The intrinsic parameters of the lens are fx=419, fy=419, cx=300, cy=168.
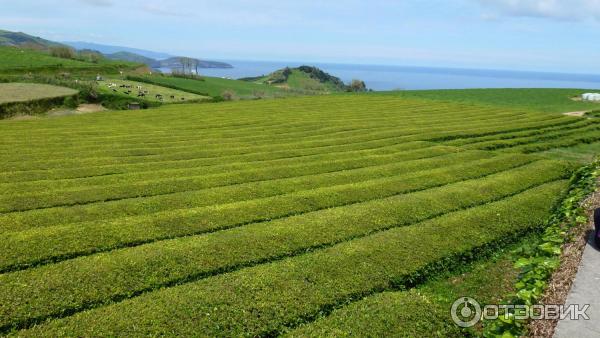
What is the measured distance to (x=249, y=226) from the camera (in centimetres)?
1816

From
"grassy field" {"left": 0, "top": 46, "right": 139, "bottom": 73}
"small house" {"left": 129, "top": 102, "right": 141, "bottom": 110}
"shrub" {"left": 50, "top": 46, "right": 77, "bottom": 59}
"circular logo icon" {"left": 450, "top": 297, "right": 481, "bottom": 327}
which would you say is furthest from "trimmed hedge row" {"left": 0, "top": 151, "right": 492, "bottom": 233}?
"shrub" {"left": 50, "top": 46, "right": 77, "bottom": 59}

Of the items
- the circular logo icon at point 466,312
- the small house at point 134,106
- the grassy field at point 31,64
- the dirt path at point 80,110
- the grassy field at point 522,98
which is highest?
the grassy field at point 31,64

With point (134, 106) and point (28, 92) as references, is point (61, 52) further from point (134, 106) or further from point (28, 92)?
point (134, 106)

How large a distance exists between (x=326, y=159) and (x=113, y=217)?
16.6 m

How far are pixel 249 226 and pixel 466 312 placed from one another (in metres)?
9.20

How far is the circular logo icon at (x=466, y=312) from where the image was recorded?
1234 centimetres

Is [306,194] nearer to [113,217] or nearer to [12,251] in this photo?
[113,217]

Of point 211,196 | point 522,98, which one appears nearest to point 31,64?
point 211,196

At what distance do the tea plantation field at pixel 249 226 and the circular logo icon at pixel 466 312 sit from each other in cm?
71

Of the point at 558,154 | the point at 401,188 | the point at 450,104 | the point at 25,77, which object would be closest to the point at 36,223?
the point at 401,188

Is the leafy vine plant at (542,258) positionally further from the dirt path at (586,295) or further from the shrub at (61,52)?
the shrub at (61,52)

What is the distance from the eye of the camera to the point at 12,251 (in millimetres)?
14750

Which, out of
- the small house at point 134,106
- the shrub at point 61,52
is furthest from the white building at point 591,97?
the shrub at point 61,52

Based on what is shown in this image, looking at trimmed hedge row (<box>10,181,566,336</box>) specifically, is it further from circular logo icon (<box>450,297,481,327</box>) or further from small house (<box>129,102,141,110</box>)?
small house (<box>129,102,141,110</box>)
